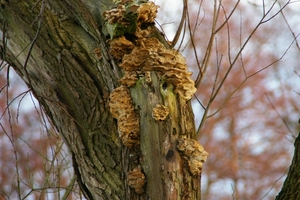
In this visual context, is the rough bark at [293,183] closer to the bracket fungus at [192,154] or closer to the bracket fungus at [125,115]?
the bracket fungus at [192,154]

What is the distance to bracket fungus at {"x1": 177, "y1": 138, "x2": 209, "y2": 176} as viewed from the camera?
1.36m

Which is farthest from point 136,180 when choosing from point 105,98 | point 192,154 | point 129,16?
point 129,16

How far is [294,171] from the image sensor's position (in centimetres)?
157

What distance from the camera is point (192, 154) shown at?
1.36 m

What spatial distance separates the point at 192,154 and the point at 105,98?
0.38m

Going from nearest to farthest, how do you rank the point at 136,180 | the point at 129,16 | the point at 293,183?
the point at 136,180 < the point at 129,16 < the point at 293,183

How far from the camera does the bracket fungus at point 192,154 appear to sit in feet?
4.45

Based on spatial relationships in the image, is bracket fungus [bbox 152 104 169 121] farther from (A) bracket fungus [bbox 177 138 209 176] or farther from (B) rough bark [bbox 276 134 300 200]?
(B) rough bark [bbox 276 134 300 200]

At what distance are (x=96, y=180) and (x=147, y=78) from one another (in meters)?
0.39

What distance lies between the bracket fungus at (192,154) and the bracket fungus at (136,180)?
0.14 meters

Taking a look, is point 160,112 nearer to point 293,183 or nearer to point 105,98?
point 105,98

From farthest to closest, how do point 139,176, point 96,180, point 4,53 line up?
point 4,53
point 96,180
point 139,176

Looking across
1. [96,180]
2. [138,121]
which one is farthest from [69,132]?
[138,121]

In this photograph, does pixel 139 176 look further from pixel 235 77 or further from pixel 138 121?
pixel 235 77
